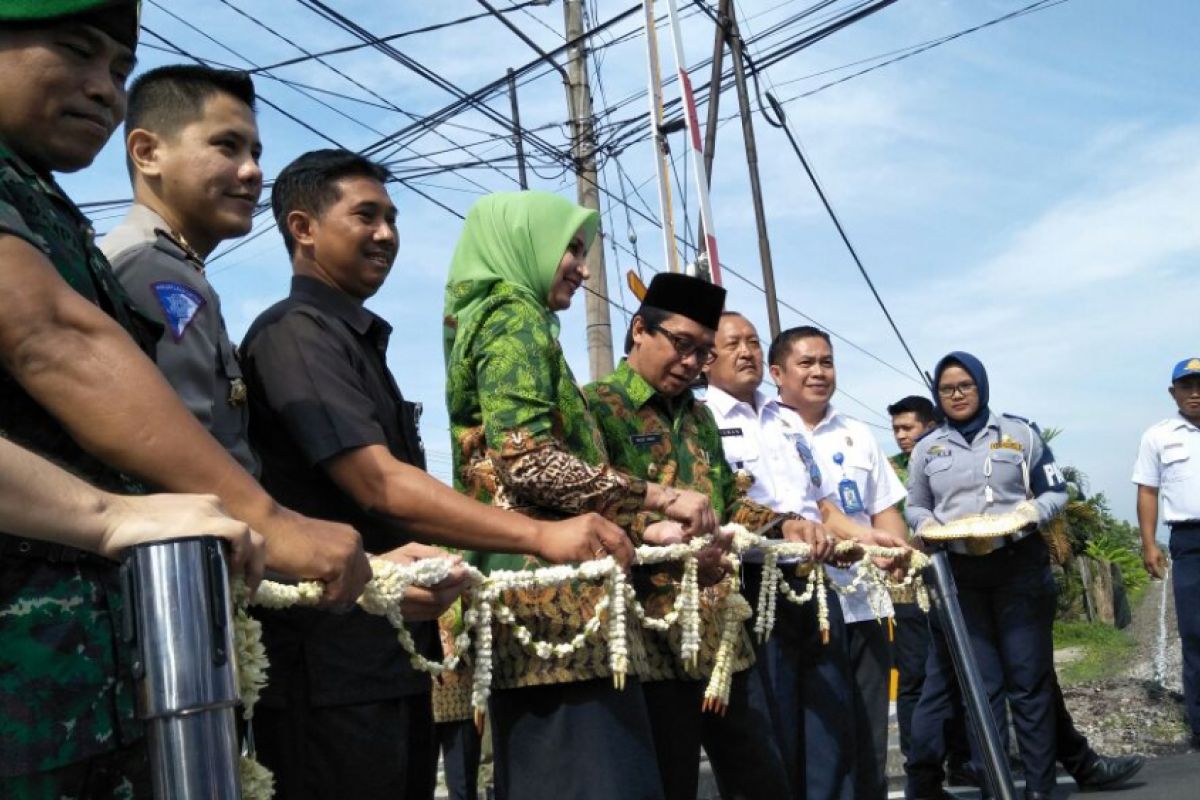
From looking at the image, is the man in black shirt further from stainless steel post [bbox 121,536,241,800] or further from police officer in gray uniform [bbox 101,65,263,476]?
stainless steel post [bbox 121,536,241,800]

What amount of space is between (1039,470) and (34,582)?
19.5 feet

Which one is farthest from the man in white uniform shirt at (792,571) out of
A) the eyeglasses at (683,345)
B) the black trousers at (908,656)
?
the black trousers at (908,656)

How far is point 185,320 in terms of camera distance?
7.27ft

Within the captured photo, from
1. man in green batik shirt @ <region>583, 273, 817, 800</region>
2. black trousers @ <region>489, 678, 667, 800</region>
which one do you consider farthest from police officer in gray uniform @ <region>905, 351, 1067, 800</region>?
black trousers @ <region>489, 678, 667, 800</region>

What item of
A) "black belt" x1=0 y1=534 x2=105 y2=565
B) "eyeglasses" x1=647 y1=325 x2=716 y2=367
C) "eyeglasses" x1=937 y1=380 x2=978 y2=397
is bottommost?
"black belt" x1=0 y1=534 x2=105 y2=565

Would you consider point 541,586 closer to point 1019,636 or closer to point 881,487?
point 881,487

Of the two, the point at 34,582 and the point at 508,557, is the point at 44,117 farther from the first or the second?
the point at 508,557

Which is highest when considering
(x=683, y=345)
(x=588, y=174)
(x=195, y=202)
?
(x=588, y=174)

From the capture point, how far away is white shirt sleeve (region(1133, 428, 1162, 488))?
324 inches

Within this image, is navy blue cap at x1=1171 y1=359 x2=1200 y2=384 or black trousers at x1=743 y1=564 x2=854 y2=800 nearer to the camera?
black trousers at x1=743 y1=564 x2=854 y2=800

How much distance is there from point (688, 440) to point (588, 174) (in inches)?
395

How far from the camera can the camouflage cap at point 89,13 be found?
175 cm

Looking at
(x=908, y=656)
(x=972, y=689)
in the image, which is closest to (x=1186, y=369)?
(x=908, y=656)

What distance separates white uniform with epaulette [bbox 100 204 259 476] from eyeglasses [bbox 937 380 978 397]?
16.5 ft
